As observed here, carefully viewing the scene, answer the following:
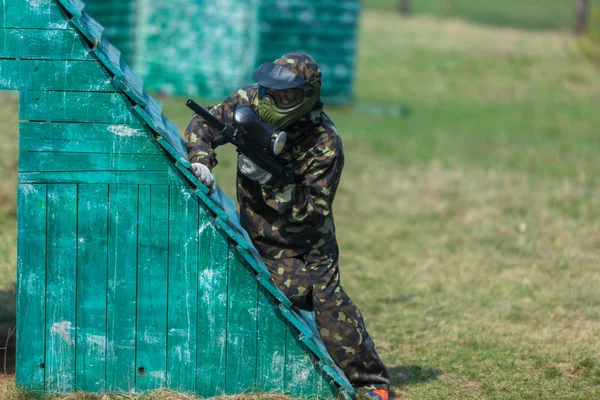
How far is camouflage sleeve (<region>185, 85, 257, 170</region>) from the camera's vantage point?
17.6ft

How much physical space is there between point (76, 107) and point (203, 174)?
31.7 inches

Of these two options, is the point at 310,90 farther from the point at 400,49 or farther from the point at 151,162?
the point at 400,49

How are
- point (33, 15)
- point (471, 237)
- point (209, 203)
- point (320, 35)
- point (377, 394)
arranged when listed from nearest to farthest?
point (33, 15), point (209, 203), point (377, 394), point (471, 237), point (320, 35)

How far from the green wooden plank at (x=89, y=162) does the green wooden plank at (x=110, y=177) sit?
0.07ft

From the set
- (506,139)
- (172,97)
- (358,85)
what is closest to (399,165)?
(506,139)

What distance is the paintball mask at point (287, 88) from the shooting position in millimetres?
5094

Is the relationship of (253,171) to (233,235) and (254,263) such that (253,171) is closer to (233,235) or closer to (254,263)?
(233,235)

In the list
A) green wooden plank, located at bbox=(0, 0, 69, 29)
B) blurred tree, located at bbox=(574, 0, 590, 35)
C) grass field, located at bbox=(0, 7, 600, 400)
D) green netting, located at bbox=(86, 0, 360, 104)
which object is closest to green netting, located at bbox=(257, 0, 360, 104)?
green netting, located at bbox=(86, 0, 360, 104)

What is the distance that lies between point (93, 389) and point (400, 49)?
25465 mm

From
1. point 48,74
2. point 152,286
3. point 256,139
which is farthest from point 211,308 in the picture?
point 48,74

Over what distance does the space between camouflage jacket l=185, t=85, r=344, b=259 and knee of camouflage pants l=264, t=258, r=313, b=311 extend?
5 centimetres

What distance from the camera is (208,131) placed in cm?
545


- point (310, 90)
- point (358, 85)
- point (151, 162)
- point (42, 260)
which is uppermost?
point (310, 90)

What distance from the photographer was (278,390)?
539 cm
